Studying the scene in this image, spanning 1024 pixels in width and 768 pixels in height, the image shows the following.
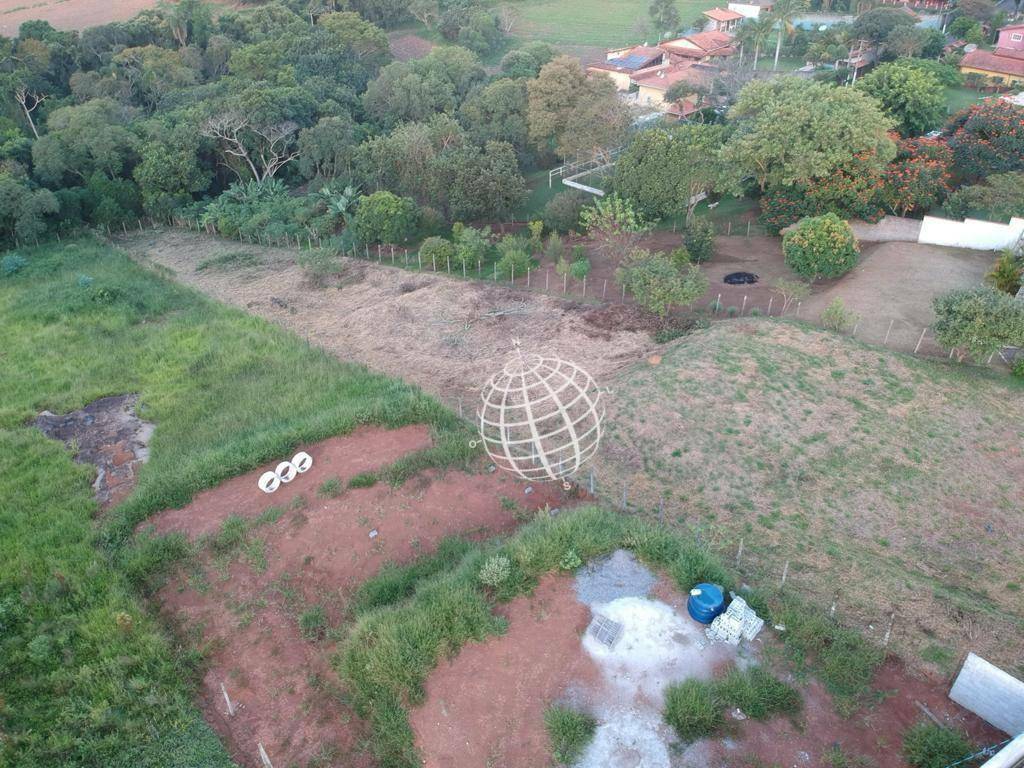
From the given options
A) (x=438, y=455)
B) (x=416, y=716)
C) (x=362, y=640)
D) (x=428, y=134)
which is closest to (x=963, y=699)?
(x=416, y=716)

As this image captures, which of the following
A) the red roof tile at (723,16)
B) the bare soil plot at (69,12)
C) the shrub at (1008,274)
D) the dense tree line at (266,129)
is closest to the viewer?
the shrub at (1008,274)

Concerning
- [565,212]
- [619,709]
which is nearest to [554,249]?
[565,212]

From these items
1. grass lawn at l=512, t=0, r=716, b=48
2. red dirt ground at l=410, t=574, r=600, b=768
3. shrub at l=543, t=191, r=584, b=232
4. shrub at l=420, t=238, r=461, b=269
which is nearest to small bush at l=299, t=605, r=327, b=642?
red dirt ground at l=410, t=574, r=600, b=768

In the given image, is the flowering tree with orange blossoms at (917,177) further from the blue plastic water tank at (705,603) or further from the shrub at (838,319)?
the blue plastic water tank at (705,603)

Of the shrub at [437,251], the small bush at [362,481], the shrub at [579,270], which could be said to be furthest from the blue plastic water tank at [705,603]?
the shrub at [437,251]

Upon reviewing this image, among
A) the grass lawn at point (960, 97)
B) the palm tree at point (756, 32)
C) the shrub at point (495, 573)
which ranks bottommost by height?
the shrub at point (495, 573)

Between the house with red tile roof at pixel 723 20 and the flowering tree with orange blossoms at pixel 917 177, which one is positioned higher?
the house with red tile roof at pixel 723 20

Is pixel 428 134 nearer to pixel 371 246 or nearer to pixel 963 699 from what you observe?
pixel 371 246
